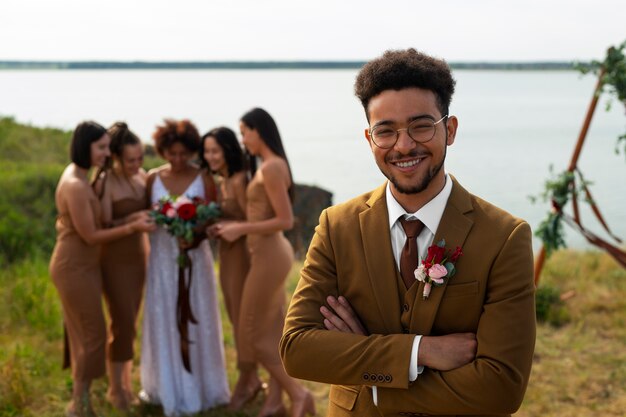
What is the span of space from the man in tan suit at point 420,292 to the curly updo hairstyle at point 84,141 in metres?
3.41

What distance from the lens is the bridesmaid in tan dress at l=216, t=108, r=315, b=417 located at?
18.4ft

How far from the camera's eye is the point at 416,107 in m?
2.50

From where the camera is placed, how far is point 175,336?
6023 millimetres

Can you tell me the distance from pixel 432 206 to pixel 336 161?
104 ft

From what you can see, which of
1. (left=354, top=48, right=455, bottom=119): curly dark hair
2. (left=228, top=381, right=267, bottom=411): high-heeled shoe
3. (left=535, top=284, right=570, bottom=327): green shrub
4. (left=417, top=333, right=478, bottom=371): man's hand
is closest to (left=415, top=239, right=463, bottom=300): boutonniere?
(left=417, top=333, right=478, bottom=371): man's hand

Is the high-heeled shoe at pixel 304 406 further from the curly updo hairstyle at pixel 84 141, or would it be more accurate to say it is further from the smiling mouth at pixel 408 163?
the smiling mouth at pixel 408 163

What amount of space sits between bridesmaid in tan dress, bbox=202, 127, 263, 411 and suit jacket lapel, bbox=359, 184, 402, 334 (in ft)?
10.7

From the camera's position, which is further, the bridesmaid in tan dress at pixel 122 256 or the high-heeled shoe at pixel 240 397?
the high-heeled shoe at pixel 240 397

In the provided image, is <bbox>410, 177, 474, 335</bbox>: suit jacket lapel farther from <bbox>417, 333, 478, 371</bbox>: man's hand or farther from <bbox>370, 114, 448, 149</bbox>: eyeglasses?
<bbox>370, 114, 448, 149</bbox>: eyeglasses

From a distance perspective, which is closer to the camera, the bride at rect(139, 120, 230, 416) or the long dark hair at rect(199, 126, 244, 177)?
the long dark hair at rect(199, 126, 244, 177)

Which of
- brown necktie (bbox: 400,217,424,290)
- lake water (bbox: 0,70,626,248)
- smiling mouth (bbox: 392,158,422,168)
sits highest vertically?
smiling mouth (bbox: 392,158,422,168)

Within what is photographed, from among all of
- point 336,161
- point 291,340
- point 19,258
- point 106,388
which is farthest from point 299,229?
point 336,161

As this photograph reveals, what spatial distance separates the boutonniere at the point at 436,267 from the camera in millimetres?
2467

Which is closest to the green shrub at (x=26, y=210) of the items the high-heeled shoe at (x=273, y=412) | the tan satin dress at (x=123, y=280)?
the tan satin dress at (x=123, y=280)
